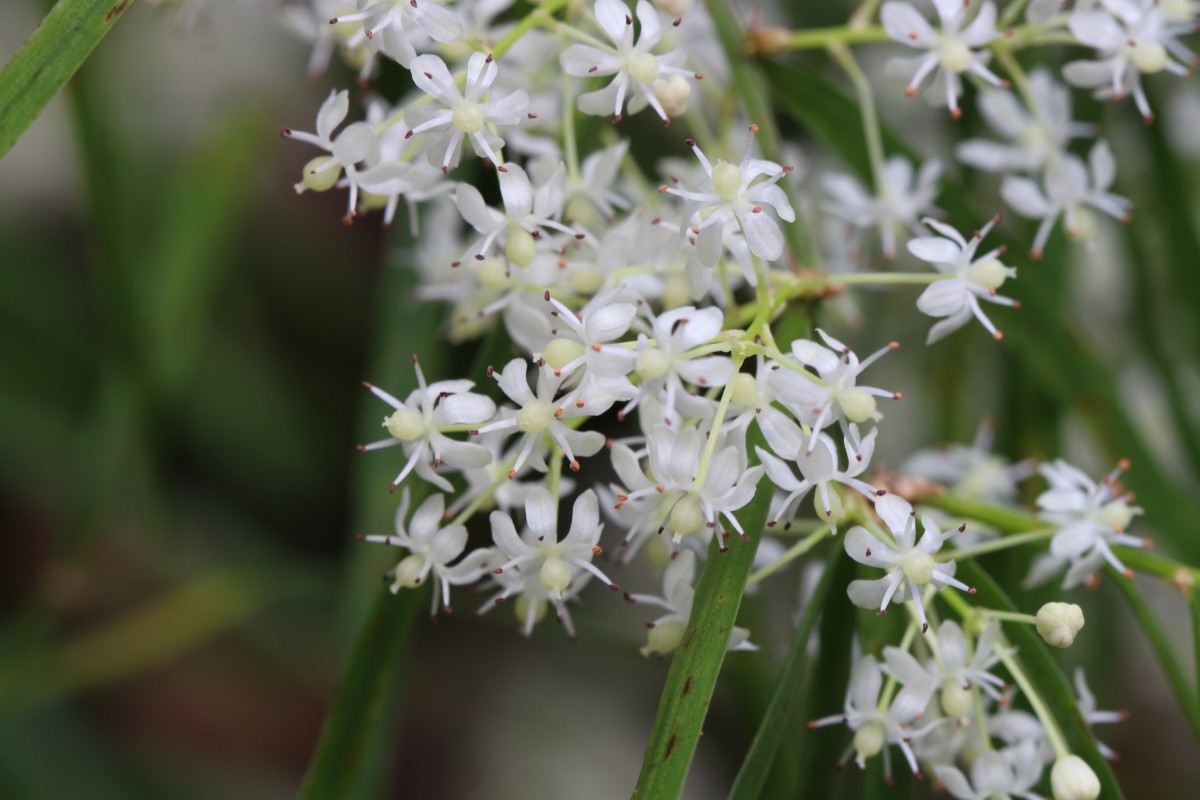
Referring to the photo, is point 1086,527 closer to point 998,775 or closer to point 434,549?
point 998,775

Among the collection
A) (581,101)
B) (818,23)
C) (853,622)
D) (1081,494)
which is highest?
(818,23)

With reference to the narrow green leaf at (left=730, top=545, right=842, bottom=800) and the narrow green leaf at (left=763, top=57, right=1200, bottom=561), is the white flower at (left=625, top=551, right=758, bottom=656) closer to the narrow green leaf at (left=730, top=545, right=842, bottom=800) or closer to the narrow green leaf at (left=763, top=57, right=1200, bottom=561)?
the narrow green leaf at (left=730, top=545, right=842, bottom=800)

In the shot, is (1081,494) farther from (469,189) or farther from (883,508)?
(469,189)

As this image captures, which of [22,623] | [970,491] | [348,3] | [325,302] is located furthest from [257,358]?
[970,491]

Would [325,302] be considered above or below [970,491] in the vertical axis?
above

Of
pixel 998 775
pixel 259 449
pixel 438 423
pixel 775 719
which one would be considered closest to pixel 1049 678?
pixel 998 775
